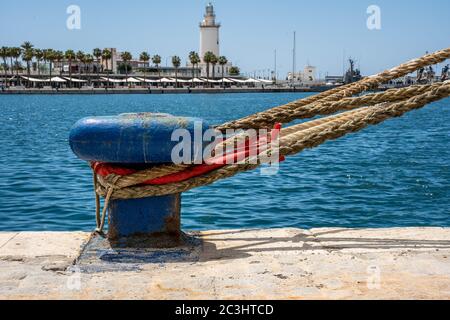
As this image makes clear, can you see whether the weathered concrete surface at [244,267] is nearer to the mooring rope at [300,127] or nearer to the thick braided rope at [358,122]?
the mooring rope at [300,127]

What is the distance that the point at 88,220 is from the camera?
31.4 ft

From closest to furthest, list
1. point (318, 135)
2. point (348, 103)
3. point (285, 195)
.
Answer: point (318, 135) → point (348, 103) → point (285, 195)

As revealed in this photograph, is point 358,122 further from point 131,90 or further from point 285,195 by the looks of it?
point 131,90

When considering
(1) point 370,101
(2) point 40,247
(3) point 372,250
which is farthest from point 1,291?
(1) point 370,101

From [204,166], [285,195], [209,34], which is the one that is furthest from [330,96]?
[209,34]

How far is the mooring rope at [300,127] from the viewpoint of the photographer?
4.28 metres

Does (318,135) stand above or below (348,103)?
below

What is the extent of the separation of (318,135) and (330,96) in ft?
2.44

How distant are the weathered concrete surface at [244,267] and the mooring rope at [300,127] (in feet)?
1.25

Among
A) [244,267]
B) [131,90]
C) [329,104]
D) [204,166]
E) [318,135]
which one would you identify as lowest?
[244,267]

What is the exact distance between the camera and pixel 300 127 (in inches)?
186

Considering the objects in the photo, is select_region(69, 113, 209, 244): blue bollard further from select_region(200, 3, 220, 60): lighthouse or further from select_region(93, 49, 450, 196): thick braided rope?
select_region(200, 3, 220, 60): lighthouse

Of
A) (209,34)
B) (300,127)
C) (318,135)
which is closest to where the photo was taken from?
(318,135)
